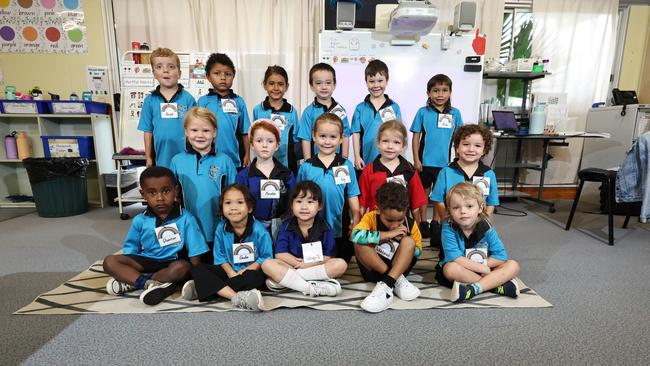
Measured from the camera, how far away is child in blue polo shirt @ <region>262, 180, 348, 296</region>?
1498 mm

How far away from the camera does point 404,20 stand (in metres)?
2.79

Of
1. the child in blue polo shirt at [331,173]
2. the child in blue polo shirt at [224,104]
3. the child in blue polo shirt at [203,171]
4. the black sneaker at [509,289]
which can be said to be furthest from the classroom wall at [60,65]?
the black sneaker at [509,289]

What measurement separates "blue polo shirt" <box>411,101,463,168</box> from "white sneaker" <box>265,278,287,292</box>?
1380 mm

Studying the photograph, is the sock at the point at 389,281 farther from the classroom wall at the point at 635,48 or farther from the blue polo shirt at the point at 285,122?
the classroom wall at the point at 635,48

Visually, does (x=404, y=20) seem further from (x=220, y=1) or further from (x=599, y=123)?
(x=599, y=123)

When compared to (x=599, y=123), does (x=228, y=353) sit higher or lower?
lower

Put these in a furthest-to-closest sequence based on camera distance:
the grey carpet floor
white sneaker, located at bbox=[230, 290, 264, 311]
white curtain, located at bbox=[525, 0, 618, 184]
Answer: white curtain, located at bbox=[525, 0, 618, 184]
white sneaker, located at bbox=[230, 290, 264, 311]
the grey carpet floor

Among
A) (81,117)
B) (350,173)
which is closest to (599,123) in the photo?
(350,173)

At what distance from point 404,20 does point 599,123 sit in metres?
2.53

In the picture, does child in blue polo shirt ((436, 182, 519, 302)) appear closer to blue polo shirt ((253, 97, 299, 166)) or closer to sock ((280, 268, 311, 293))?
sock ((280, 268, 311, 293))

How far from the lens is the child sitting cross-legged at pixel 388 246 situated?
1.45m

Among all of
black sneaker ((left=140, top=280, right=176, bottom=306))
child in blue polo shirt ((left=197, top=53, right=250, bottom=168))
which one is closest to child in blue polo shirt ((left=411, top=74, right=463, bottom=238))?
child in blue polo shirt ((left=197, top=53, right=250, bottom=168))

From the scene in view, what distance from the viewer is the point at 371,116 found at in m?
2.16

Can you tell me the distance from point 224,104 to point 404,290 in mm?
1469
